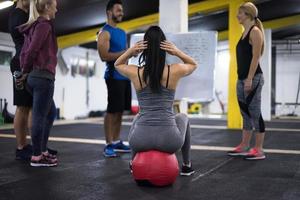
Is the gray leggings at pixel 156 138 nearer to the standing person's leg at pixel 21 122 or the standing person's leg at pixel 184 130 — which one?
the standing person's leg at pixel 184 130

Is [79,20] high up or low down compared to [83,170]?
up

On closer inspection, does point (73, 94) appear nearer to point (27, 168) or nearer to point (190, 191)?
point (27, 168)

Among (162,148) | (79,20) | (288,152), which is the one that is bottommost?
(288,152)

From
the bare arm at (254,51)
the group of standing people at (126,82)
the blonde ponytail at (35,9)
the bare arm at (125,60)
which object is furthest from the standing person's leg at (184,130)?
the blonde ponytail at (35,9)

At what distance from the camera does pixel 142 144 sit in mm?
2127

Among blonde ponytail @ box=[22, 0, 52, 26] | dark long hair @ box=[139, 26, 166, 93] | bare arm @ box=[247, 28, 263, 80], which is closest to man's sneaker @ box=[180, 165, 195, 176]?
dark long hair @ box=[139, 26, 166, 93]

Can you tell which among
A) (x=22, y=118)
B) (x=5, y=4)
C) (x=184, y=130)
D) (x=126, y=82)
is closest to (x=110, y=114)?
(x=126, y=82)

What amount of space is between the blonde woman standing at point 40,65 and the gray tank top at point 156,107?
83 cm

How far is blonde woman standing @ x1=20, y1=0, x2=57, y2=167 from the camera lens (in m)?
2.60

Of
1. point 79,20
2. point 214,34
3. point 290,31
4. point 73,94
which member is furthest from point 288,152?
point 290,31

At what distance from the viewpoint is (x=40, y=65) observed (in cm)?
262

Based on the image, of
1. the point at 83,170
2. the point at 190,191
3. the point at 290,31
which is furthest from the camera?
the point at 290,31

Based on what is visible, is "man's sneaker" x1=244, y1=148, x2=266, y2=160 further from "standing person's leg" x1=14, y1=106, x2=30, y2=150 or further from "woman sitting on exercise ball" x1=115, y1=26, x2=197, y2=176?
"standing person's leg" x1=14, y1=106, x2=30, y2=150

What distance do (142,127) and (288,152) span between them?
1.99 m
